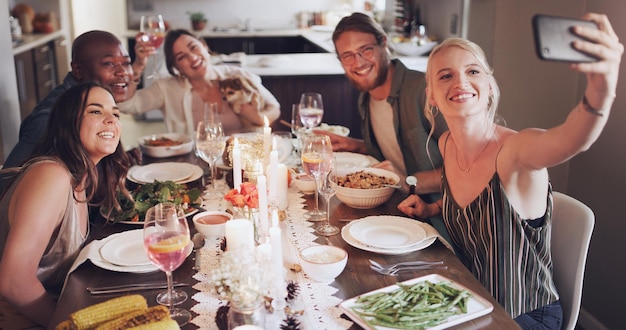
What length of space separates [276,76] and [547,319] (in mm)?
3065

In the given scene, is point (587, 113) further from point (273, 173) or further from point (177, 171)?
point (177, 171)

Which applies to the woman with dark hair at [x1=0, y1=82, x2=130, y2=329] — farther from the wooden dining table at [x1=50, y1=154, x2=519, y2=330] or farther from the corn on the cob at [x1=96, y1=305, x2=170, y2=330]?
the corn on the cob at [x1=96, y1=305, x2=170, y2=330]

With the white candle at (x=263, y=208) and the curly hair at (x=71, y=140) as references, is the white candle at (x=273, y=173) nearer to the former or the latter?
the white candle at (x=263, y=208)

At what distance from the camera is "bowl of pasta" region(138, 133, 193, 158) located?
108 inches

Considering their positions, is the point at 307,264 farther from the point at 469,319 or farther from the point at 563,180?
the point at 563,180

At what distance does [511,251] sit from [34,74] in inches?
194

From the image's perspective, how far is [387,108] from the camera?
273 cm

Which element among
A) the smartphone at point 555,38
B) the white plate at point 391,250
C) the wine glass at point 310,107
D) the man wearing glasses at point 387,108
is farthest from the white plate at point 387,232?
the wine glass at point 310,107

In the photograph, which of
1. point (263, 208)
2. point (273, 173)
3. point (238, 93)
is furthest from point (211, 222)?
point (238, 93)

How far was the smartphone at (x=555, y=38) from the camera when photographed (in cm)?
108

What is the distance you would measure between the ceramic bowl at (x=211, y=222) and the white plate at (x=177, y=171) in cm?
45

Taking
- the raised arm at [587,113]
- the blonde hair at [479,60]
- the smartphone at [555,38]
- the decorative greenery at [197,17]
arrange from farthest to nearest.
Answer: the decorative greenery at [197,17], the blonde hair at [479,60], the raised arm at [587,113], the smartphone at [555,38]

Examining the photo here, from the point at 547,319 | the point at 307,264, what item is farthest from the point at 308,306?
the point at 547,319

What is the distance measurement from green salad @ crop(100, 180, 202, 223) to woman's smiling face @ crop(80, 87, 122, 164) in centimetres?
20
